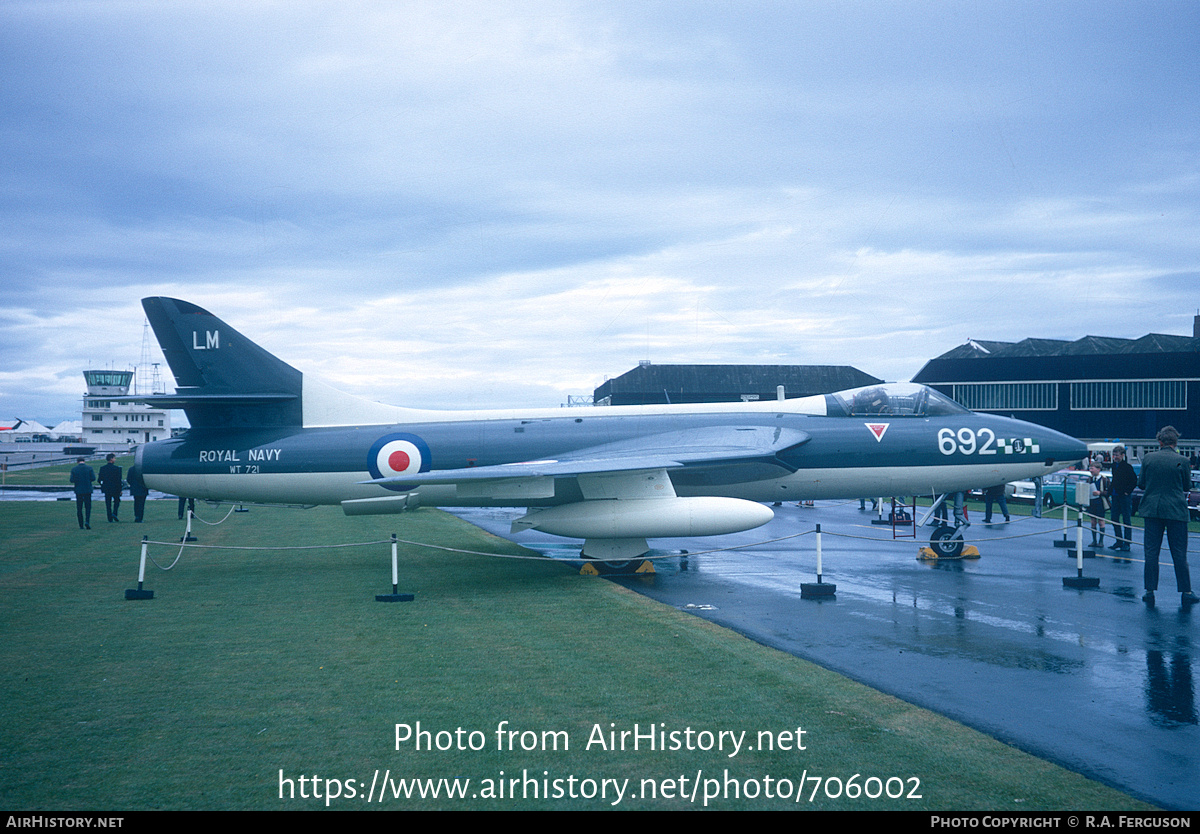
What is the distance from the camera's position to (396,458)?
13.7 metres

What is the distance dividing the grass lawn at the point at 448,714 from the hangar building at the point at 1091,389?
4425 cm

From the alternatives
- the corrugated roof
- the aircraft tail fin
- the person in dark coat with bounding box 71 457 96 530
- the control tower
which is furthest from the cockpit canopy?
the control tower

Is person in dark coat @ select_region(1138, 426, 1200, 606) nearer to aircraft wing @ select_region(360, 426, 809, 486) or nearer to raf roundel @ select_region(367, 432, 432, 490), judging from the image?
aircraft wing @ select_region(360, 426, 809, 486)

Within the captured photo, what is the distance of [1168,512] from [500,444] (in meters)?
10.4

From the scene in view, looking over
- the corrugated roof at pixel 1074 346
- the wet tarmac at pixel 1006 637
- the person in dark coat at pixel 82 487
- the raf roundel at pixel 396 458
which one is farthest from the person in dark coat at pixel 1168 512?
the corrugated roof at pixel 1074 346

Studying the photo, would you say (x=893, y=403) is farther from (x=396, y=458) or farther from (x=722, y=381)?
(x=722, y=381)

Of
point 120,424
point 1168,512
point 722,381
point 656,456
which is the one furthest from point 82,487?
point 120,424

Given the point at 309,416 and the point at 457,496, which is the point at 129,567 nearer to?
the point at 309,416

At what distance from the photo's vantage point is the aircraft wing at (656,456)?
38.3 ft

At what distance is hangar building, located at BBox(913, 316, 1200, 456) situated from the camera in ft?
148

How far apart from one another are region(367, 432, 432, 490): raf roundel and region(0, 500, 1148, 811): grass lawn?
3.43m

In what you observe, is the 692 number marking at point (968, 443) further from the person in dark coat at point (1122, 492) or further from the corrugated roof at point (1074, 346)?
the corrugated roof at point (1074, 346)

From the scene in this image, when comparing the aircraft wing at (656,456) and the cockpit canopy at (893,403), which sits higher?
the cockpit canopy at (893,403)

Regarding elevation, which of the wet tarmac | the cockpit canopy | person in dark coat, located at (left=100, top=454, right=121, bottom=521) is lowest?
the wet tarmac
